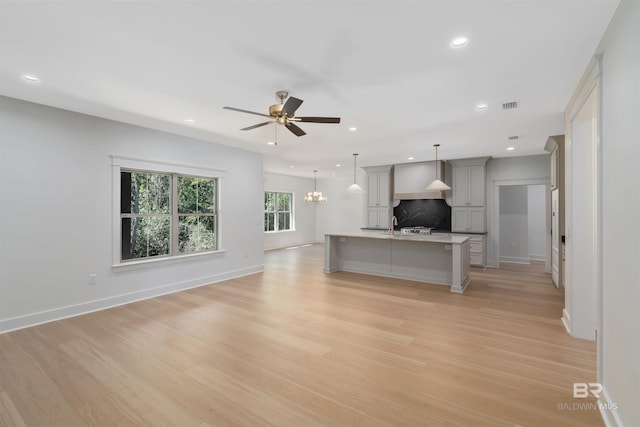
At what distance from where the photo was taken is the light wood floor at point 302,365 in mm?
2000

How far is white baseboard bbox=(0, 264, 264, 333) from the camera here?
3.42 m

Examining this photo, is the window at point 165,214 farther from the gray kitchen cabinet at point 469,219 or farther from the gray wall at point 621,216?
the gray kitchen cabinet at point 469,219

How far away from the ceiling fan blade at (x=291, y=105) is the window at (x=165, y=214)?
3.06 m

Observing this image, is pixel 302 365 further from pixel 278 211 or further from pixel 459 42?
pixel 278 211

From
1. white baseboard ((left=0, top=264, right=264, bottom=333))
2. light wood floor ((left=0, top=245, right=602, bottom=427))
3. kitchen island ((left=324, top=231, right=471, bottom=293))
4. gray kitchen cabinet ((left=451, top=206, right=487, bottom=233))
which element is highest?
gray kitchen cabinet ((left=451, top=206, right=487, bottom=233))

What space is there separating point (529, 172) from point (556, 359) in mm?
5426

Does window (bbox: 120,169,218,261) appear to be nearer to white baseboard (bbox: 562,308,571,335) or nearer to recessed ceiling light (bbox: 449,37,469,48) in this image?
recessed ceiling light (bbox: 449,37,469,48)

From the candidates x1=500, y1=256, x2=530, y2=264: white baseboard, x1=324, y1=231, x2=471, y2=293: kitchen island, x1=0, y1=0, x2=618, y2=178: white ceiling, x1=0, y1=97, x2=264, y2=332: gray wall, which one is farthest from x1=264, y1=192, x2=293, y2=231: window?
x1=500, y1=256, x2=530, y2=264: white baseboard

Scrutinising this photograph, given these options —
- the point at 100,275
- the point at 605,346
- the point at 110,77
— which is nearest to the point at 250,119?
the point at 110,77

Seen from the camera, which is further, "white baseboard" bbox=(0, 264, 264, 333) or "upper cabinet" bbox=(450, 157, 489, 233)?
"upper cabinet" bbox=(450, 157, 489, 233)

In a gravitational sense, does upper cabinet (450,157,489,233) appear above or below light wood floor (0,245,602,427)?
above

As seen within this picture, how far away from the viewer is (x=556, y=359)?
269 cm

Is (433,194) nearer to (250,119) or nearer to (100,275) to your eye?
(250,119)

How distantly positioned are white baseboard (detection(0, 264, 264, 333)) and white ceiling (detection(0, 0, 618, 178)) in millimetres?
2606
